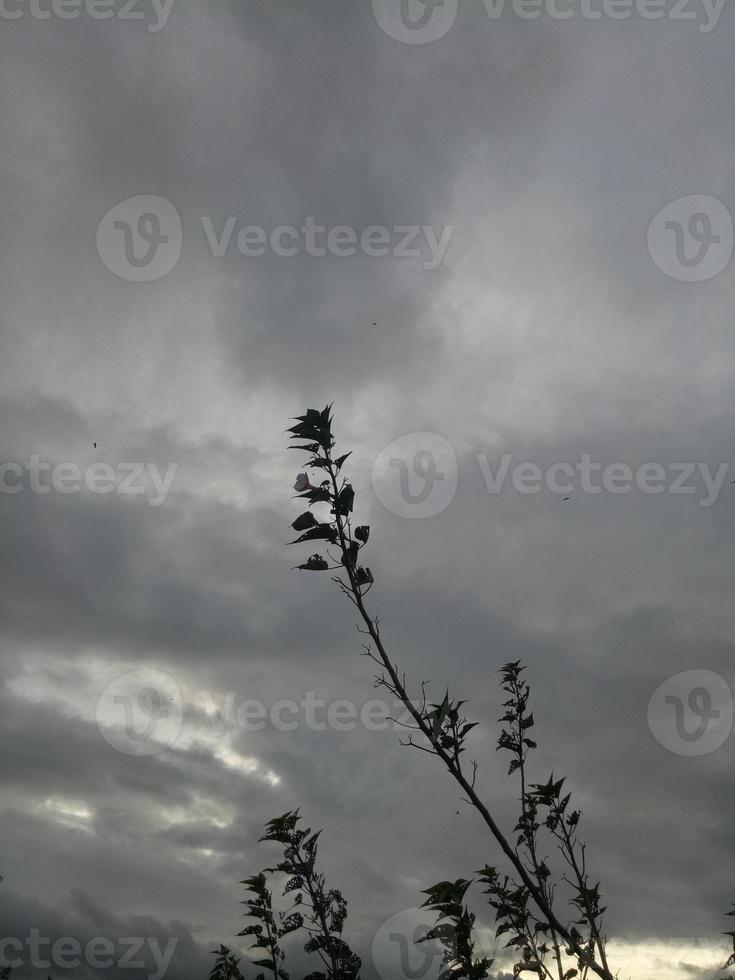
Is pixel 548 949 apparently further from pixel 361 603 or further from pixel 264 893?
pixel 361 603

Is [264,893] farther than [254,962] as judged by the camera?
Yes

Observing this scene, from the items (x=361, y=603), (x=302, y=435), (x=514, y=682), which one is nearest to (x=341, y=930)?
(x=514, y=682)

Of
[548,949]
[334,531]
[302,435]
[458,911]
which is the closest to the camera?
[458,911]

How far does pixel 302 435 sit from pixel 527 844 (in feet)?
22.1

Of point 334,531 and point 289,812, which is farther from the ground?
point 334,531

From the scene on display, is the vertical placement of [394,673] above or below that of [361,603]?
below

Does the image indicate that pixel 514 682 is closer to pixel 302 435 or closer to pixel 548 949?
pixel 548 949

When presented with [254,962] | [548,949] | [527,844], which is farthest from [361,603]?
[548,949]

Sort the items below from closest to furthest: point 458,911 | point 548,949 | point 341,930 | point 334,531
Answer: point 458,911, point 334,531, point 341,930, point 548,949

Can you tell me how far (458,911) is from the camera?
4996 millimetres

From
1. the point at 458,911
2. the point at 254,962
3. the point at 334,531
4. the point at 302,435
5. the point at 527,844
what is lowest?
the point at 254,962

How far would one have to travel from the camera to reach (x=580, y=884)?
7.45m

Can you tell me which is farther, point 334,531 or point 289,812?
point 289,812

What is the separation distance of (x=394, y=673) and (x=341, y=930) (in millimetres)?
5829
